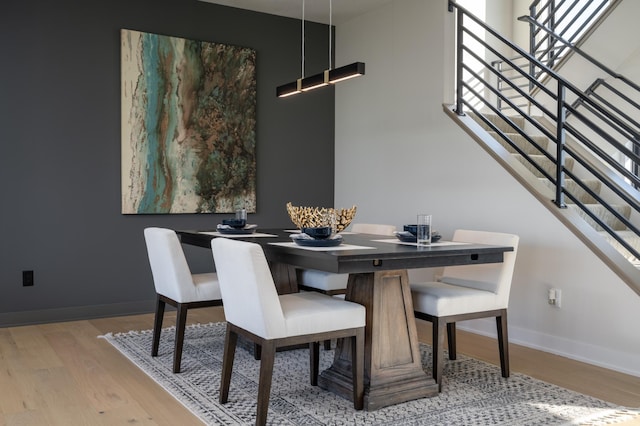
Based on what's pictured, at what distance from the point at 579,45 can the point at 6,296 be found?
517 cm

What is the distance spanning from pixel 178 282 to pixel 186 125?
94.1 inches

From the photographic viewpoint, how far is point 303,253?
2.81 m

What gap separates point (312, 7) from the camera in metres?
5.83

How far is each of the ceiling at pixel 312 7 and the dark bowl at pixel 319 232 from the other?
10.6 ft

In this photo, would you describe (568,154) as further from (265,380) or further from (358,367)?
(265,380)

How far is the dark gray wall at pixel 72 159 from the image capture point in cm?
486

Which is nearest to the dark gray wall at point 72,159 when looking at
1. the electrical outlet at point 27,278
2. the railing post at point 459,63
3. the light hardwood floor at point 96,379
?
the electrical outlet at point 27,278

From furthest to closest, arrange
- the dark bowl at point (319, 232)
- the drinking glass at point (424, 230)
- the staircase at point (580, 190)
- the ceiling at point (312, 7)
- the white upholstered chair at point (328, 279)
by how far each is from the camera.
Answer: the ceiling at point (312, 7) < the staircase at point (580, 190) < the white upholstered chair at point (328, 279) < the drinking glass at point (424, 230) < the dark bowl at point (319, 232)

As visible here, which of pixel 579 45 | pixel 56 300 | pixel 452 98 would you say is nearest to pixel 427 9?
pixel 452 98

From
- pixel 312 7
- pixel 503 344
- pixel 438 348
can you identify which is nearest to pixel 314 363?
pixel 438 348

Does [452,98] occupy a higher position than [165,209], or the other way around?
[452,98]

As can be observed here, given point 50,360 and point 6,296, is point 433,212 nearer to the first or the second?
point 50,360

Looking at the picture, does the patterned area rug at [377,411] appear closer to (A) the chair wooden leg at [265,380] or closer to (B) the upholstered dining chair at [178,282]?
(A) the chair wooden leg at [265,380]

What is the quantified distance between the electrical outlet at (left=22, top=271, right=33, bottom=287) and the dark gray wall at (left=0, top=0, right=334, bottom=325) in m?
0.03
